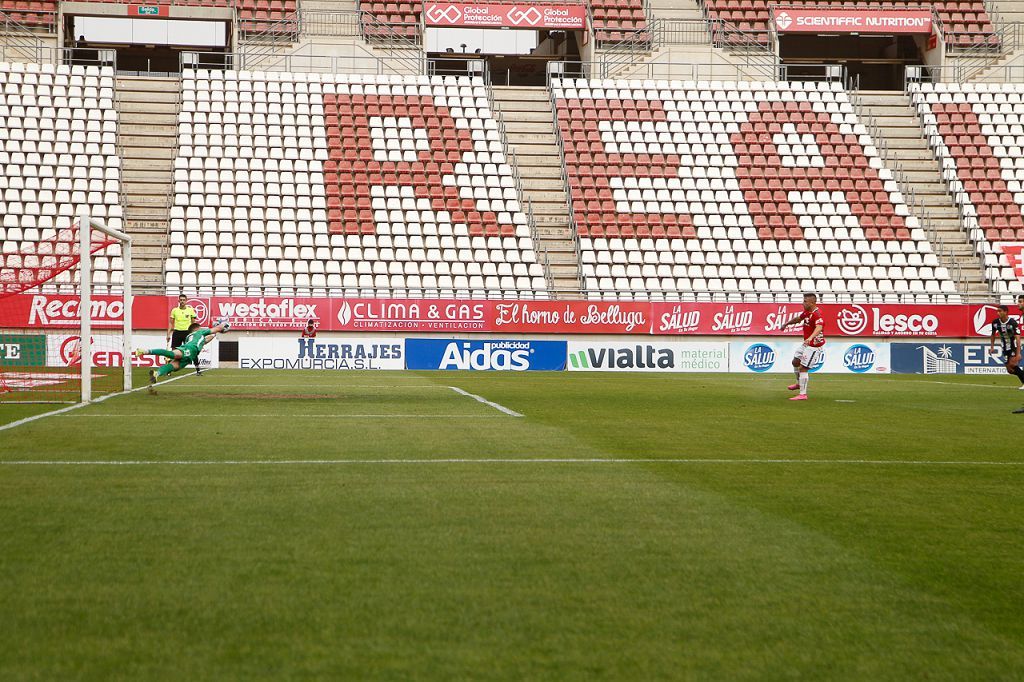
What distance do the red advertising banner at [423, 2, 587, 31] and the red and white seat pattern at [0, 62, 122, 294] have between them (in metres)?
12.9

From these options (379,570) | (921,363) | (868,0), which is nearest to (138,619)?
(379,570)

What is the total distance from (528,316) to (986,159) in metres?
20.3

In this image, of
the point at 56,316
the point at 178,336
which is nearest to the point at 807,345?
the point at 178,336

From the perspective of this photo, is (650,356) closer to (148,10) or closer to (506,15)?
(506,15)

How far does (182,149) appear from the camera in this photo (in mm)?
38344

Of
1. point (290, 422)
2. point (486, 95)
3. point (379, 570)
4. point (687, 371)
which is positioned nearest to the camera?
point (379, 570)

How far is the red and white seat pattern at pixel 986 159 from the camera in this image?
3797 centimetres

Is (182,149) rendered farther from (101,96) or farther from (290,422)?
(290,422)

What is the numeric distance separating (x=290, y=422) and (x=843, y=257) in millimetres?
28177

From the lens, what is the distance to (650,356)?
32688mm

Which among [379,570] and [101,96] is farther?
[101,96]

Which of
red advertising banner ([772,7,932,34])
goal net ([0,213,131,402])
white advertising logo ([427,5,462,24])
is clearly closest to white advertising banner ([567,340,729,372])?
goal net ([0,213,131,402])

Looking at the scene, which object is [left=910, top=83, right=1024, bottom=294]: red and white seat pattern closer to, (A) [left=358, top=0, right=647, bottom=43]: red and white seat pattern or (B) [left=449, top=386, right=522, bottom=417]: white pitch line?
(A) [left=358, top=0, right=647, bottom=43]: red and white seat pattern

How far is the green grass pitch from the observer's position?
385cm
